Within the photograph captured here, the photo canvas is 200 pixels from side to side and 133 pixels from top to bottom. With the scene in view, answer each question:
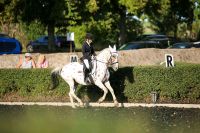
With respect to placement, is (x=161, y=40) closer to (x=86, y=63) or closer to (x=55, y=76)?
(x=55, y=76)

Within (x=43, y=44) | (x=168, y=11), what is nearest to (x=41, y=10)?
(x=168, y=11)

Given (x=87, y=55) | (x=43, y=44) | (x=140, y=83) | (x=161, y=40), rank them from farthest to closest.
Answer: (x=43, y=44)
(x=161, y=40)
(x=140, y=83)
(x=87, y=55)

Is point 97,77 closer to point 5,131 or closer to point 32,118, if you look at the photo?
point 32,118

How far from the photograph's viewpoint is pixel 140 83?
20.3 m

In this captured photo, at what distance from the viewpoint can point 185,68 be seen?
19812 mm

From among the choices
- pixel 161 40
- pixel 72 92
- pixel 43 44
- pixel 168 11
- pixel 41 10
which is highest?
pixel 41 10

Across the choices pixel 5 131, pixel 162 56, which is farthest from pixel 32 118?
pixel 162 56

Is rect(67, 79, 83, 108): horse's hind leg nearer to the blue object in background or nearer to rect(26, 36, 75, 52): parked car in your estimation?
the blue object in background

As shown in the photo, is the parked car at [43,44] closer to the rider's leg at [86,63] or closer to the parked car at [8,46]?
the parked car at [8,46]

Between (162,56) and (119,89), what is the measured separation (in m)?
7.98

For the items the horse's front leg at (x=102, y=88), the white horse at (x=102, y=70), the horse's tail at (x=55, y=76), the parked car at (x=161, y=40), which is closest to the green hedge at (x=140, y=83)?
the horse's tail at (x=55, y=76)

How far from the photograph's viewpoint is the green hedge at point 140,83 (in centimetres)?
1983

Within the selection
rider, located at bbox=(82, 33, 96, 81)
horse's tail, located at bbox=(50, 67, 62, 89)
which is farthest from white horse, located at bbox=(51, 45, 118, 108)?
horse's tail, located at bbox=(50, 67, 62, 89)

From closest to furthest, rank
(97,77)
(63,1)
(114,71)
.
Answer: (97,77)
(114,71)
(63,1)
